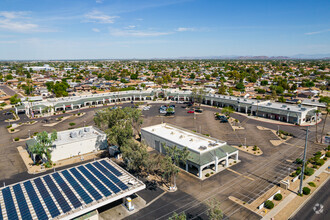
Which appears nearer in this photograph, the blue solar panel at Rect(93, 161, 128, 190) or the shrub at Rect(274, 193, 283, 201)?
the blue solar panel at Rect(93, 161, 128, 190)

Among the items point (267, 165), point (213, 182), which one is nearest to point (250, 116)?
point (267, 165)

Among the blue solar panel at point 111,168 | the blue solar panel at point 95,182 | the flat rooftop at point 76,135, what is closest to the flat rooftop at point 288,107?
the flat rooftop at point 76,135

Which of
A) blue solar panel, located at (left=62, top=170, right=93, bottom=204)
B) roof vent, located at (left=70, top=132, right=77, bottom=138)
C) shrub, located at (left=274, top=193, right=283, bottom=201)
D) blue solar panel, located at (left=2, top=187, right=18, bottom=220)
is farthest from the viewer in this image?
A: roof vent, located at (left=70, top=132, right=77, bottom=138)

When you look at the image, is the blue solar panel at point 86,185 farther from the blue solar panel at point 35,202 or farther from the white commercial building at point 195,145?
the white commercial building at point 195,145

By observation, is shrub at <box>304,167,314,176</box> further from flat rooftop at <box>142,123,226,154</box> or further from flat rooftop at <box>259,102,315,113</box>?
flat rooftop at <box>259,102,315,113</box>

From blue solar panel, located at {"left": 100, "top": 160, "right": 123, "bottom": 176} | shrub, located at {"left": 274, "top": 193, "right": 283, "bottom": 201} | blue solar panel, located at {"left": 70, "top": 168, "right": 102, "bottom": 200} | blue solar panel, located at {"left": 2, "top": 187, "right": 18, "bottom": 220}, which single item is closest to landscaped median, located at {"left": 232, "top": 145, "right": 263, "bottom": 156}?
shrub, located at {"left": 274, "top": 193, "right": 283, "bottom": 201}

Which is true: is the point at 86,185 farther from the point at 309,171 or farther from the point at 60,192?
the point at 309,171

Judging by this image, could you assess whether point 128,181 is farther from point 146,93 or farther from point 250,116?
point 146,93
